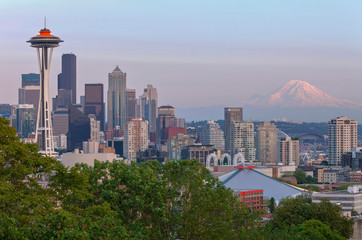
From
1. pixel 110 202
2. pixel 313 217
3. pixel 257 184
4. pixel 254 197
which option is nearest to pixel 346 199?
pixel 254 197

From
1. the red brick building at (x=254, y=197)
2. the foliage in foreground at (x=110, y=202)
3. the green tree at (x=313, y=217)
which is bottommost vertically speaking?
the red brick building at (x=254, y=197)

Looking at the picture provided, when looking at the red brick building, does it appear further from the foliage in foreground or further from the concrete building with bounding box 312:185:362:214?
the foliage in foreground

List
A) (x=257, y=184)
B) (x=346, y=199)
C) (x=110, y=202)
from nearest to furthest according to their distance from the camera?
(x=110, y=202) → (x=346, y=199) → (x=257, y=184)

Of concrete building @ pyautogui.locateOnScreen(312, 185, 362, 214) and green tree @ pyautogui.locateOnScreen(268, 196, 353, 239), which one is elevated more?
Answer: green tree @ pyautogui.locateOnScreen(268, 196, 353, 239)

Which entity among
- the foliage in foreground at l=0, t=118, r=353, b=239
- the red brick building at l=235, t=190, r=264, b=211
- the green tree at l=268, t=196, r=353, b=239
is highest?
the foliage in foreground at l=0, t=118, r=353, b=239

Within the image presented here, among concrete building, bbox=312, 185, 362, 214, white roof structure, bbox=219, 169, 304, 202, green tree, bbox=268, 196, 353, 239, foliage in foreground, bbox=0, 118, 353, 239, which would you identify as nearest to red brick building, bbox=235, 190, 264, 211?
white roof structure, bbox=219, 169, 304, 202

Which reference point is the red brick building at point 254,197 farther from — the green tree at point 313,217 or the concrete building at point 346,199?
the green tree at point 313,217

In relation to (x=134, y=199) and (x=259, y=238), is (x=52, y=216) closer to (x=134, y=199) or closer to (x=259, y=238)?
(x=134, y=199)

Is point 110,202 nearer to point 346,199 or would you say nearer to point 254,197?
point 346,199

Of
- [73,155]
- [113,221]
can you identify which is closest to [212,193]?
[113,221]

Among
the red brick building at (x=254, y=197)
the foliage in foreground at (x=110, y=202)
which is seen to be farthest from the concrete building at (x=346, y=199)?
the foliage in foreground at (x=110, y=202)

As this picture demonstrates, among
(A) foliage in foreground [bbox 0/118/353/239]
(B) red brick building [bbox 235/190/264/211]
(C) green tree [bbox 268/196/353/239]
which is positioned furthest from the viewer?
(B) red brick building [bbox 235/190/264/211]

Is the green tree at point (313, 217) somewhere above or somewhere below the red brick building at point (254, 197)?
above

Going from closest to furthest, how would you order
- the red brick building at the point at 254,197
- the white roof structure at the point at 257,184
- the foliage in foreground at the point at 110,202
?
the foliage in foreground at the point at 110,202 → the red brick building at the point at 254,197 → the white roof structure at the point at 257,184
